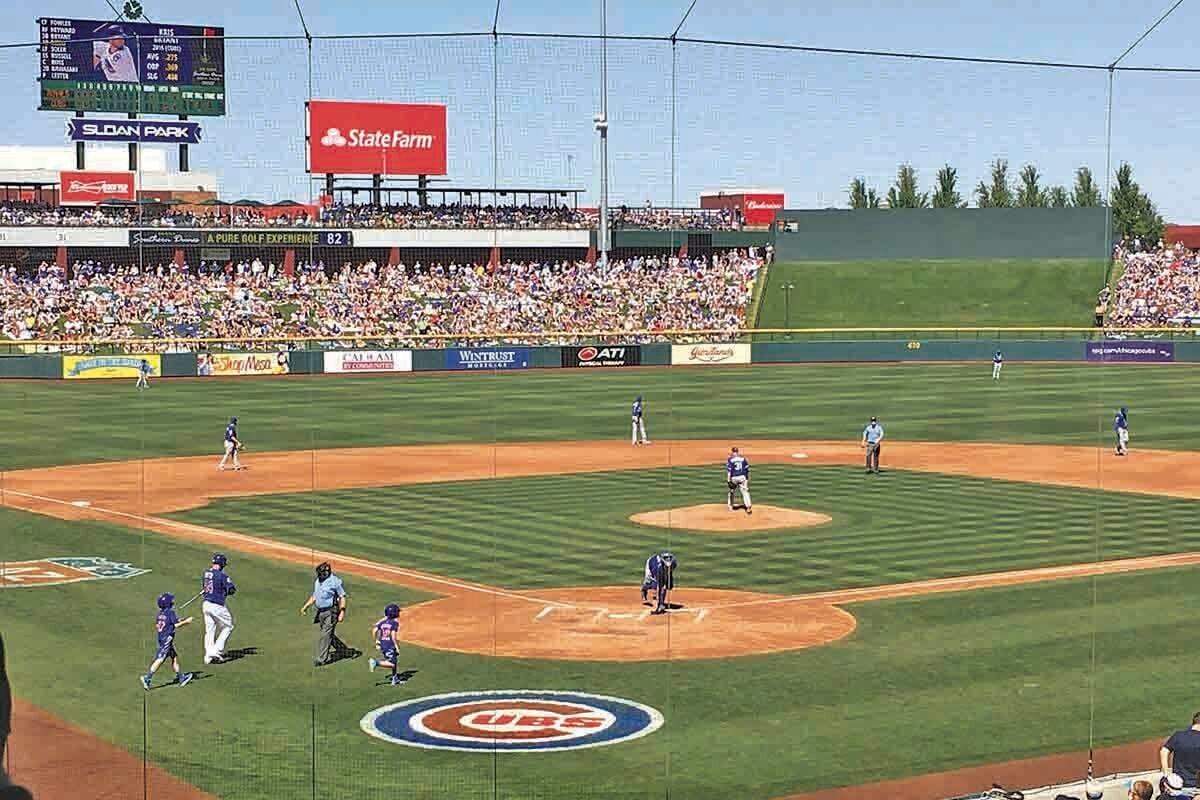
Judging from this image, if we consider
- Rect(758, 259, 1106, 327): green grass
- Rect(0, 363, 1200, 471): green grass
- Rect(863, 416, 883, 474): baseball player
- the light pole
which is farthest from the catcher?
the light pole

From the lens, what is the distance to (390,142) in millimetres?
77688

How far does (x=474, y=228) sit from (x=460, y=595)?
52192 mm

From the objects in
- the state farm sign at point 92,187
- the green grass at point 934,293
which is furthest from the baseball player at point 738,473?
the state farm sign at point 92,187

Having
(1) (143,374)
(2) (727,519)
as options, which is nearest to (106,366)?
(1) (143,374)

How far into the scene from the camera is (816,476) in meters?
37.4

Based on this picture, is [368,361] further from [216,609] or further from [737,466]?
[216,609]

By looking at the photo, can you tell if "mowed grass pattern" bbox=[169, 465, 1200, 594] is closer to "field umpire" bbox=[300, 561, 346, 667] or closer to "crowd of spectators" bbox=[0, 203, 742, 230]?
"field umpire" bbox=[300, 561, 346, 667]

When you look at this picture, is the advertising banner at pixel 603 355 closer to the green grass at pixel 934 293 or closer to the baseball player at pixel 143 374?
the green grass at pixel 934 293

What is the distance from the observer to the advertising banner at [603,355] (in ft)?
219

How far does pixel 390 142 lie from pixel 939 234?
29.1 meters

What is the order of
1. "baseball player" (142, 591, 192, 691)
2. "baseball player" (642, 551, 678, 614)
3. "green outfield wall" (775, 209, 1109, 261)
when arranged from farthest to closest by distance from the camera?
"green outfield wall" (775, 209, 1109, 261) < "baseball player" (642, 551, 678, 614) < "baseball player" (142, 591, 192, 691)

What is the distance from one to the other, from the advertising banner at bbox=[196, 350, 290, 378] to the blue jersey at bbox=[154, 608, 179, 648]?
4455 centimetres

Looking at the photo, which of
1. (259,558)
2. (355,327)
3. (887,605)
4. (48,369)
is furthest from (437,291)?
(887,605)

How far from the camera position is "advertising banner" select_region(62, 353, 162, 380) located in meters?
58.0
